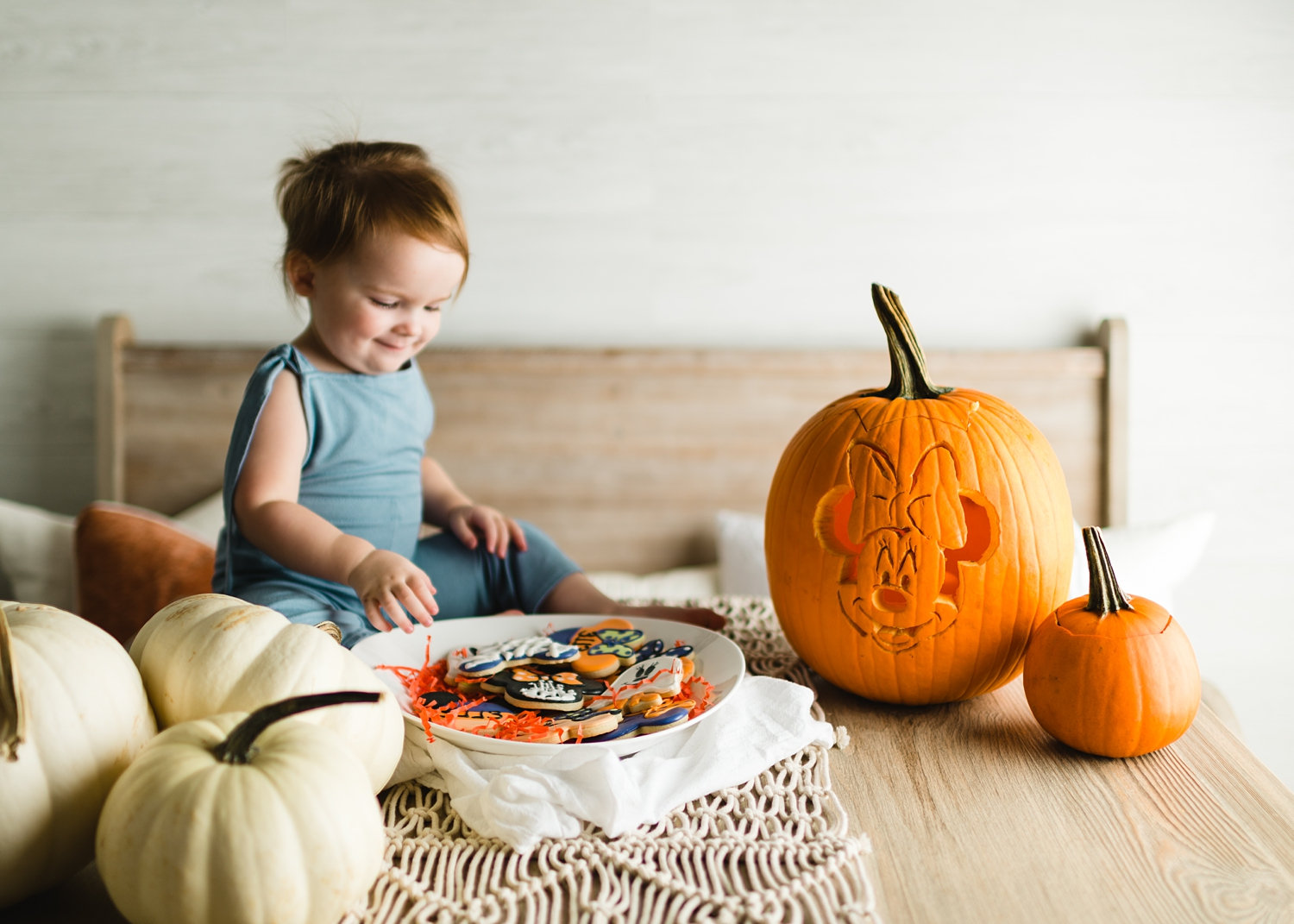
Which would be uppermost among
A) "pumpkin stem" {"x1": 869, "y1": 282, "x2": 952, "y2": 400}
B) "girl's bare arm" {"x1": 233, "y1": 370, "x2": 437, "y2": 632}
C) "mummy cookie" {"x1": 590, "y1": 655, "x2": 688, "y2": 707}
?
"pumpkin stem" {"x1": 869, "y1": 282, "x2": 952, "y2": 400}

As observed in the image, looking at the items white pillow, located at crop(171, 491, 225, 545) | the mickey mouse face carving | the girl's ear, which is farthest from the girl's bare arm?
white pillow, located at crop(171, 491, 225, 545)

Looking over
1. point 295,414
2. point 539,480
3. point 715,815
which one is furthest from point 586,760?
point 539,480

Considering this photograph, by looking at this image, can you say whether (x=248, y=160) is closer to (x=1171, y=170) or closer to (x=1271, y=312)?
(x=1171, y=170)

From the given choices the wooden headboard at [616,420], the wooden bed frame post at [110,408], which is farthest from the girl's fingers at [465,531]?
the wooden bed frame post at [110,408]

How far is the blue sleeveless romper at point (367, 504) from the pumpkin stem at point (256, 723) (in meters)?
0.60

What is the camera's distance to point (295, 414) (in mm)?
1058

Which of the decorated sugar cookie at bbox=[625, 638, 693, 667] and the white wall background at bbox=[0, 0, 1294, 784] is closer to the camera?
the decorated sugar cookie at bbox=[625, 638, 693, 667]

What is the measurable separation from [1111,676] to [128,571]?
1.34m

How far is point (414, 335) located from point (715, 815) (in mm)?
737

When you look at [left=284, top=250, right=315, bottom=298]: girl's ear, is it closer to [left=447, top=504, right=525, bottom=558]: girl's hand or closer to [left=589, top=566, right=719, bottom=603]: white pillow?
[left=447, top=504, right=525, bottom=558]: girl's hand

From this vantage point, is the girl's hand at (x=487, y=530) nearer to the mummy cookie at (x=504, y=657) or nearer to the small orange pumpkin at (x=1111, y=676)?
the mummy cookie at (x=504, y=657)

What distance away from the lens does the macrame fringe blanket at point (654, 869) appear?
48cm

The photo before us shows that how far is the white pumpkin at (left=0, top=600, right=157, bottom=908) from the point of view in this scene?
425 millimetres

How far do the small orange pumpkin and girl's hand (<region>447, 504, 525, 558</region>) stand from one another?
667mm
